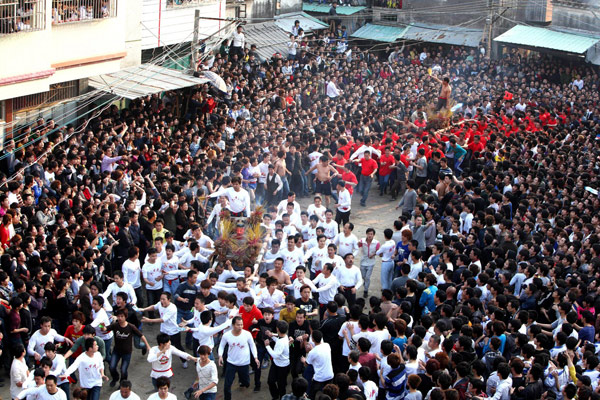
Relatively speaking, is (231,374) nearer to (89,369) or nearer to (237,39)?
(89,369)

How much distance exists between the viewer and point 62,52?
1722cm

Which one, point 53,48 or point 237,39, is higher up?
point 53,48

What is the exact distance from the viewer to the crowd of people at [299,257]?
1005 cm

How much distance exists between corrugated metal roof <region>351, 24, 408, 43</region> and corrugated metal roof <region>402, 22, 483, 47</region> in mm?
394

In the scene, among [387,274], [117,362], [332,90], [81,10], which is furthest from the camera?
[332,90]

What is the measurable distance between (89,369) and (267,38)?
63.7 feet

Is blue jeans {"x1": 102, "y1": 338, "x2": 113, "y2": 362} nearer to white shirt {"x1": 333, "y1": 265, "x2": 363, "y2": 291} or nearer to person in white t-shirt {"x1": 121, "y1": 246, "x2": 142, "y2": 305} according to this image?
person in white t-shirt {"x1": 121, "y1": 246, "x2": 142, "y2": 305}

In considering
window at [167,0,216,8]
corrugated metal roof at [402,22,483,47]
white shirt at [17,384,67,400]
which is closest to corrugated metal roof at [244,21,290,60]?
window at [167,0,216,8]

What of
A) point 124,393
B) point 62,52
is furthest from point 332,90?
point 124,393

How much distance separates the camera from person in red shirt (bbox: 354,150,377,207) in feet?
58.1

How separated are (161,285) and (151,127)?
658 cm

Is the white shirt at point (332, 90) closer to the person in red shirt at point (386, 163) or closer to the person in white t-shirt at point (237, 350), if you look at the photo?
the person in red shirt at point (386, 163)

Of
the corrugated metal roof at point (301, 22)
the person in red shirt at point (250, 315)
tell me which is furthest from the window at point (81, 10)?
the corrugated metal roof at point (301, 22)

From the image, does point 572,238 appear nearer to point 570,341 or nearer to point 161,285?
point 570,341
